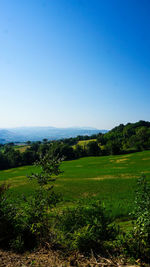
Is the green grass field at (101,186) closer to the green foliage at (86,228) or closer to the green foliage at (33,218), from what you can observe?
the green foliage at (86,228)

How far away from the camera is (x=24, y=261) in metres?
5.29

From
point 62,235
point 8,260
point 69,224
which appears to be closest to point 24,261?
point 8,260

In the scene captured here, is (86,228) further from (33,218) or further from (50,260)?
(33,218)

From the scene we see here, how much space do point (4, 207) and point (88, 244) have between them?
3.85m

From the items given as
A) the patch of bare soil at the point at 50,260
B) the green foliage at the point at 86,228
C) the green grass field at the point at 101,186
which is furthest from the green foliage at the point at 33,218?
the green grass field at the point at 101,186

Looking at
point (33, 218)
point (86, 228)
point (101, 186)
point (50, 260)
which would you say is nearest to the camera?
point (50, 260)

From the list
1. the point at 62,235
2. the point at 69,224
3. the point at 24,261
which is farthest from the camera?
the point at 69,224

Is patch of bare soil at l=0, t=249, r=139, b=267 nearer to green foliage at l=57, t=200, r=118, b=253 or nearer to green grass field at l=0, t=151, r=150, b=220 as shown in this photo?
green foliage at l=57, t=200, r=118, b=253

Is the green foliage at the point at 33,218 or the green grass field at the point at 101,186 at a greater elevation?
the green foliage at the point at 33,218

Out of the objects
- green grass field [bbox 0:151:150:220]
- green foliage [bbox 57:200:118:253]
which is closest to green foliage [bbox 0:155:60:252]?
green foliage [bbox 57:200:118:253]

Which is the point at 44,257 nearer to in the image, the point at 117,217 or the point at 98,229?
the point at 98,229

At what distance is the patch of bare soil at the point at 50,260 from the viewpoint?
16.2ft

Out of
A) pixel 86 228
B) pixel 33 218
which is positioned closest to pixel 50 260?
pixel 86 228

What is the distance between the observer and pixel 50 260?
533 cm
